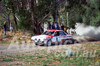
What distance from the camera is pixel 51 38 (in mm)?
14836

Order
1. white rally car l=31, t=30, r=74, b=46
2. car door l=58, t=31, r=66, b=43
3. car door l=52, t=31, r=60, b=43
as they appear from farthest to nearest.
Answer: car door l=58, t=31, r=66, b=43, car door l=52, t=31, r=60, b=43, white rally car l=31, t=30, r=74, b=46

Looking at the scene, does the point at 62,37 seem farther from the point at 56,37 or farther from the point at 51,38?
the point at 51,38

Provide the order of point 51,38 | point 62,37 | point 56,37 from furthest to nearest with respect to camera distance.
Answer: point 62,37, point 56,37, point 51,38

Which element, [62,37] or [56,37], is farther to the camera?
[62,37]

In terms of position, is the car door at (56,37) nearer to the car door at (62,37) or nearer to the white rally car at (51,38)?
the white rally car at (51,38)

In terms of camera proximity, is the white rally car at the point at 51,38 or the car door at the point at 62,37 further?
the car door at the point at 62,37

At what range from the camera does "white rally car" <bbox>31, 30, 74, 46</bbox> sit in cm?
1443

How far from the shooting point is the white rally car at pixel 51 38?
47.3 ft

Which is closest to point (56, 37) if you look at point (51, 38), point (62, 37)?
point (51, 38)

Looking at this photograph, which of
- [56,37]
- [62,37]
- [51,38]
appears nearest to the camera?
[51,38]

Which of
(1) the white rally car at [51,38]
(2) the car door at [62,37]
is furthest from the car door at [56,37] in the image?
(2) the car door at [62,37]

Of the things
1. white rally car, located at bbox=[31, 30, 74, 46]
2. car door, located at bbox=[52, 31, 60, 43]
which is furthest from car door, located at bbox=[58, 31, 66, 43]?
car door, located at bbox=[52, 31, 60, 43]

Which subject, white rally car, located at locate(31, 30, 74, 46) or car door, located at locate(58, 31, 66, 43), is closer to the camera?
white rally car, located at locate(31, 30, 74, 46)

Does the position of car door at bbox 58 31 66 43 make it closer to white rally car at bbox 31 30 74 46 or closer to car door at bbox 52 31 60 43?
white rally car at bbox 31 30 74 46
